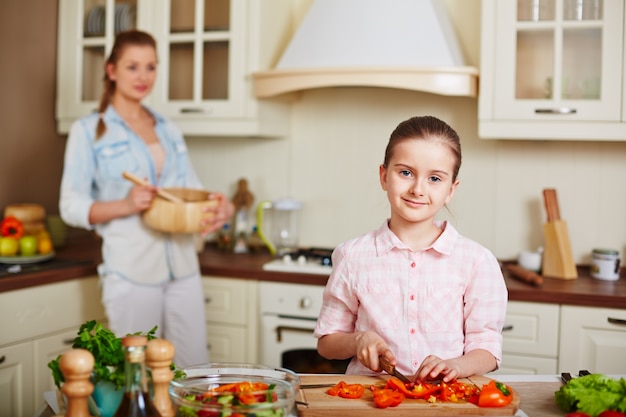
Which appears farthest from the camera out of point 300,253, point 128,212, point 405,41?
point 300,253

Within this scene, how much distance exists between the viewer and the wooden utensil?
9.02 feet

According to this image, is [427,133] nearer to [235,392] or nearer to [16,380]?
[235,392]

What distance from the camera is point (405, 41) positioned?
110 inches

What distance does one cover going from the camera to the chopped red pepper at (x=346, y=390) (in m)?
1.26

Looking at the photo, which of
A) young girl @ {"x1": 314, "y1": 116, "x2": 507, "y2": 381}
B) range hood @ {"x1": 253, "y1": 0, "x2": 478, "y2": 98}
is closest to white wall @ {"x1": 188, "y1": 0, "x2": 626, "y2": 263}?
range hood @ {"x1": 253, "y1": 0, "x2": 478, "y2": 98}

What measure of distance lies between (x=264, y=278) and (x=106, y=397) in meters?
1.79

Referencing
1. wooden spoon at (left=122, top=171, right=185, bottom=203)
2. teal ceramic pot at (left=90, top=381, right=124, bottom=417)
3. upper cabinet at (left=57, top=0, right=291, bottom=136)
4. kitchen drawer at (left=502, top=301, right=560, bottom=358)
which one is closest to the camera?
teal ceramic pot at (left=90, top=381, right=124, bottom=417)

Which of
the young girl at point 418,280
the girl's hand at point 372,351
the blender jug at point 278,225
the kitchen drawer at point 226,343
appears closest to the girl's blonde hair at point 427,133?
the young girl at point 418,280

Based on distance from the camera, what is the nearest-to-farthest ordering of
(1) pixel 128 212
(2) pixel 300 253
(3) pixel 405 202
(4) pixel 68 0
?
(3) pixel 405 202 → (1) pixel 128 212 → (2) pixel 300 253 → (4) pixel 68 0

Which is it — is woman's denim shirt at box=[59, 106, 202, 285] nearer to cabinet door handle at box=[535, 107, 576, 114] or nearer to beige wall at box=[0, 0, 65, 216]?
beige wall at box=[0, 0, 65, 216]

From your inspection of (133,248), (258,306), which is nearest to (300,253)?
(258,306)

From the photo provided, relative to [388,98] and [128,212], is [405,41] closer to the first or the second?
[388,98]

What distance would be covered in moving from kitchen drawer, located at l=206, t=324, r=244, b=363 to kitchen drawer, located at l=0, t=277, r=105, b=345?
436mm

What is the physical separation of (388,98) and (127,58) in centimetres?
116
